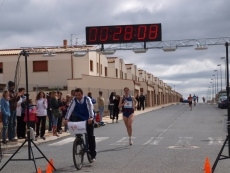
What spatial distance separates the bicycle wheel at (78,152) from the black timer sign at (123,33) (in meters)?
14.1

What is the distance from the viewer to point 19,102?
1748 centimetres

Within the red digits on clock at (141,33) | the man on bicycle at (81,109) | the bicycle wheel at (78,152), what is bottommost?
the bicycle wheel at (78,152)

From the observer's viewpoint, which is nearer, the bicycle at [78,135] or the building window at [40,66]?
the bicycle at [78,135]

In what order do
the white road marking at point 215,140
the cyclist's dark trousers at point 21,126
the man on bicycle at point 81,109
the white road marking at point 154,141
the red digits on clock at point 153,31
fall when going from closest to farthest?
the man on bicycle at point 81,109, the white road marking at point 215,140, the white road marking at point 154,141, the cyclist's dark trousers at point 21,126, the red digits on clock at point 153,31

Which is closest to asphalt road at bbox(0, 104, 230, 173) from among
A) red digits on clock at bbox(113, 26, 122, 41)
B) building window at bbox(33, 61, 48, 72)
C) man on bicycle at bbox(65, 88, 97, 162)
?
man on bicycle at bbox(65, 88, 97, 162)

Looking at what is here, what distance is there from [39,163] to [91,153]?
136 cm

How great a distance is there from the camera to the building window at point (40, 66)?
5594cm

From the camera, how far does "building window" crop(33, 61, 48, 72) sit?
2202 inches

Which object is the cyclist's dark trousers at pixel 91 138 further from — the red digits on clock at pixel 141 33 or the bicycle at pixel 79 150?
the red digits on clock at pixel 141 33

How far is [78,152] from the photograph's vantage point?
11.2 metres

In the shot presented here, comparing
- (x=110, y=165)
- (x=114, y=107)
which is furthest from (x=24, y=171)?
(x=114, y=107)

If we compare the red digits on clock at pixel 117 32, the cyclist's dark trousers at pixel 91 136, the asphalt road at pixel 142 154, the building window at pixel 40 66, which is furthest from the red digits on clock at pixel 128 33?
the building window at pixel 40 66

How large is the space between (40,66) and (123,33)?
32385mm

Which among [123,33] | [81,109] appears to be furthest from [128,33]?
[81,109]
